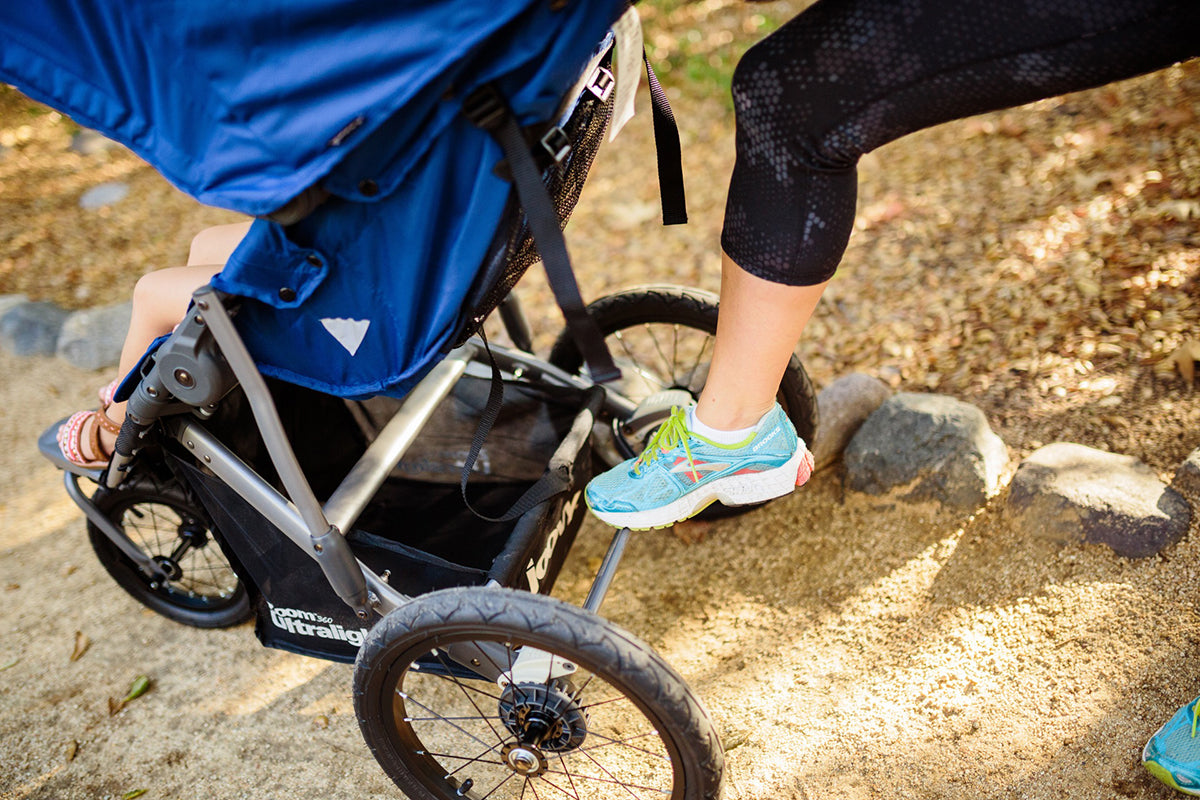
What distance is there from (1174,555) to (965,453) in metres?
0.45

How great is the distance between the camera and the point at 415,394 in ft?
5.57

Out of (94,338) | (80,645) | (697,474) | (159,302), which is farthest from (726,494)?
(94,338)

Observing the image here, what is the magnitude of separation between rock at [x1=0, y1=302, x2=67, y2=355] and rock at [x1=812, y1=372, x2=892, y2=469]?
2.81m

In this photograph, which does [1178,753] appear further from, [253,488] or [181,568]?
[181,568]

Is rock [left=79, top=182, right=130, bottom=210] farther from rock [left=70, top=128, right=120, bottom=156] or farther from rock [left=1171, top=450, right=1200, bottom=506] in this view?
rock [left=1171, top=450, right=1200, bottom=506]

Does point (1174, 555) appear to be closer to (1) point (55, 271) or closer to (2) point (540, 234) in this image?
(2) point (540, 234)

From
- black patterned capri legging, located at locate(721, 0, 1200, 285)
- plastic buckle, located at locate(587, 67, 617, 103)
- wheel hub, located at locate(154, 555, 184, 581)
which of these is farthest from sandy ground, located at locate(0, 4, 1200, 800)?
plastic buckle, located at locate(587, 67, 617, 103)

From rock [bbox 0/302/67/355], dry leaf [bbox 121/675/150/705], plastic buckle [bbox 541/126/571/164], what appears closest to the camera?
plastic buckle [bbox 541/126/571/164]

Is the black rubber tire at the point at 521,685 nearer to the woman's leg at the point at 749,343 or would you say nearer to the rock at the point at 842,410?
the woman's leg at the point at 749,343

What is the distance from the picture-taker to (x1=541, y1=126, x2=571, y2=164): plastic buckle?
46.6 inches

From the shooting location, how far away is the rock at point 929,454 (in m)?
1.95

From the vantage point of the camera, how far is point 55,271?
11.8ft

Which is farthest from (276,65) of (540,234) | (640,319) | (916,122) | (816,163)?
(640,319)

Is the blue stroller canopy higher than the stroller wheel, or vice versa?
the blue stroller canopy
